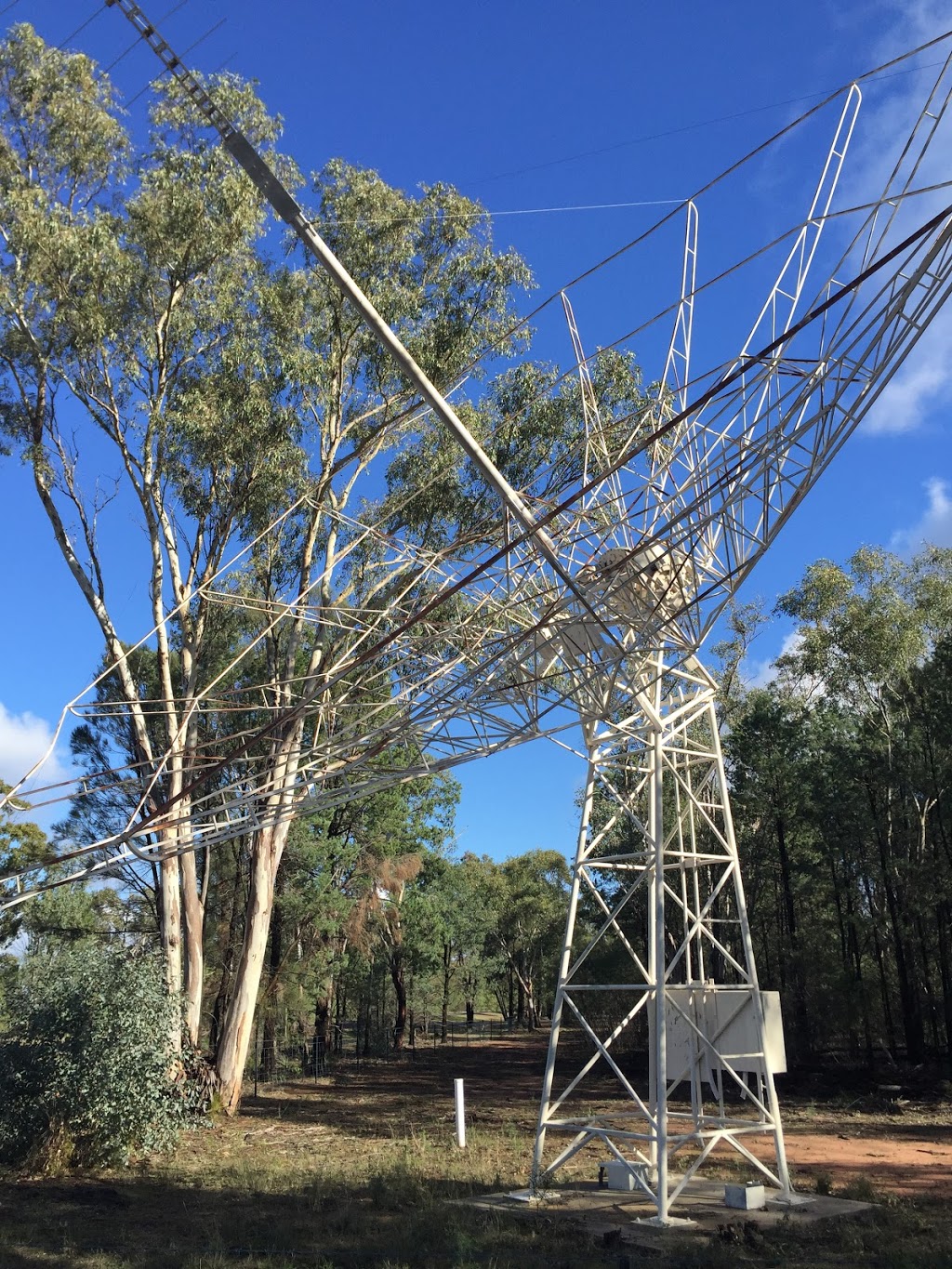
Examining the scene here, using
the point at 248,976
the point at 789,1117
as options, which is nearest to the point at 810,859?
the point at 789,1117

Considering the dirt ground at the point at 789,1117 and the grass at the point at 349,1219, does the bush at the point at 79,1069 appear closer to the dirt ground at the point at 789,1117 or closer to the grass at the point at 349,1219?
the grass at the point at 349,1219

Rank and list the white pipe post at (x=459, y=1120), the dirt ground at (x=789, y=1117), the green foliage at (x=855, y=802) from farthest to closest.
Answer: the green foliage at (x=855, y=802) → the white pipe post at (x=459, y=1120) → the dirt ground at (x=789, y=1117)

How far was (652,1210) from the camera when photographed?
10656 millimetres

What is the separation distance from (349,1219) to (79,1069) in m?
4.86

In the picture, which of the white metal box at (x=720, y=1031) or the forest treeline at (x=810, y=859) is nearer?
the white metal box at (x=720, y=1031)

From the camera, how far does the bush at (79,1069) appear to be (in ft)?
45.1

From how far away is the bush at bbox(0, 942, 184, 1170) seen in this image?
1373cm

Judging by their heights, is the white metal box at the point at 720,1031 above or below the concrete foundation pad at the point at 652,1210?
above

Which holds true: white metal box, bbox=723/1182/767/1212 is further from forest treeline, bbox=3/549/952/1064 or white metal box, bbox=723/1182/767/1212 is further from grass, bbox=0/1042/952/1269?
forest treeline, bbox=3/549/952/1064

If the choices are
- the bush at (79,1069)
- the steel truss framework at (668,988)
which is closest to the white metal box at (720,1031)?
the steel truss framework at (668,988)

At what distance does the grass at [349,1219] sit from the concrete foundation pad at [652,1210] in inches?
8.0

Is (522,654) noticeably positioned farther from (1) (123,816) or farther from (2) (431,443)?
(1) (123,816)

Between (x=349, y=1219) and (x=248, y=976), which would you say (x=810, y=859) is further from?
(x=349, y=1219)

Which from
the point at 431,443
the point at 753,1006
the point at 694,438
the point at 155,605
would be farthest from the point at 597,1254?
the point at 431,443
